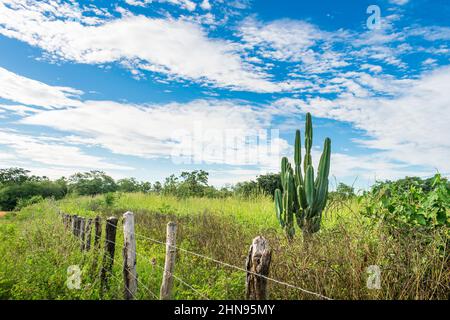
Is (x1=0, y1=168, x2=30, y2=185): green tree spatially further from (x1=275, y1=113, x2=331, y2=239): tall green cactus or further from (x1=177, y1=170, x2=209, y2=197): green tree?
(x1=275, y1=113, x2=331, y2=239): tall green cactus

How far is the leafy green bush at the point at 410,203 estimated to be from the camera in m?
5.47

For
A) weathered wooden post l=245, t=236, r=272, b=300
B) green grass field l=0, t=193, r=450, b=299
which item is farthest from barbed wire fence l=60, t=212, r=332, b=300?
green grass field l=0, t=193, r=450, b=299

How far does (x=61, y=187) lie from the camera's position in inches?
1630

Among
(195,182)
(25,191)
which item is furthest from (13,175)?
(195,182)

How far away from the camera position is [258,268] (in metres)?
3.22

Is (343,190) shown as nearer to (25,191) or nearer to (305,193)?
(305,193)

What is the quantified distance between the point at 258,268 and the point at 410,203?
3.73m

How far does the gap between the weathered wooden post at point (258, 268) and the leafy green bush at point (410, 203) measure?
3.28 m

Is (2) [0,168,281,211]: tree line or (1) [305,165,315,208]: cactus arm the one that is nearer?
(1) [305,165,315,208]: cactus arm

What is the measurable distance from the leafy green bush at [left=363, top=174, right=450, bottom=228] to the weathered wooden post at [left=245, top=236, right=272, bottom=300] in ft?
10.8

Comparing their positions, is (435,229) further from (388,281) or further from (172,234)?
(172,234)

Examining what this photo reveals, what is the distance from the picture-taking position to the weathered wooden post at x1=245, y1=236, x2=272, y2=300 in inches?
126
